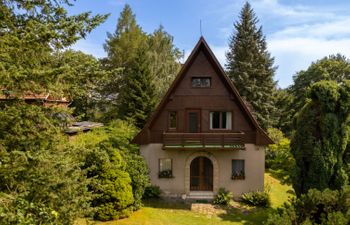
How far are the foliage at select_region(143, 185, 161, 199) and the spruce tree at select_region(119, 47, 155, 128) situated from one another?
43.8ft

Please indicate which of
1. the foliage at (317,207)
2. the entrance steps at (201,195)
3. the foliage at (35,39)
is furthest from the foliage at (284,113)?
the foliage at (35,39)

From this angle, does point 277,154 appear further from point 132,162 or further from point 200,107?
point 132,162

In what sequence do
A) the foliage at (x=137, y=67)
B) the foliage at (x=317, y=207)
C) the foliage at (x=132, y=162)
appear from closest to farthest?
the foliage at (x=317, y=207) < the foliage at (x=132, y=162) < the foliage at (x=137, y=67)

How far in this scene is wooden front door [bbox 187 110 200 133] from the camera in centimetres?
2055

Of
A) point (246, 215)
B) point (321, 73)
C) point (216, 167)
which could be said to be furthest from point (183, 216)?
point (321, 73)

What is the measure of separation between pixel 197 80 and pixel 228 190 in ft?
24.8

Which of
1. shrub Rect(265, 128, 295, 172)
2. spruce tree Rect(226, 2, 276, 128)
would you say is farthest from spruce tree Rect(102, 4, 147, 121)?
shrub Rect(265, 128, 295, 172)

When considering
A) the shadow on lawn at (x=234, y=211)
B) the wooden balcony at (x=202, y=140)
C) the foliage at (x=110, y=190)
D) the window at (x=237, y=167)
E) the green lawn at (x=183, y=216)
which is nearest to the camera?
the foliage at (x=110, y=190)

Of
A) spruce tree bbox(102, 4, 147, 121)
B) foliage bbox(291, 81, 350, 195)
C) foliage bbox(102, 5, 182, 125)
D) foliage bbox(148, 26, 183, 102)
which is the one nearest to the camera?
foliage bbox(291, 81, 350, 195)

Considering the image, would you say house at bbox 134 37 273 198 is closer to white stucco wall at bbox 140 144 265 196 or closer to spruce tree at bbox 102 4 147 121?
white stucco wall at bbox 140 144 265 196

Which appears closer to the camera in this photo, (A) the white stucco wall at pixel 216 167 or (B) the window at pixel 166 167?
(A) the white stucco wall at pixel 216 167

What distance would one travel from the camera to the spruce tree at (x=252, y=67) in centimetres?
3100

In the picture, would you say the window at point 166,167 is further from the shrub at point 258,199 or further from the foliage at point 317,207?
the foliage at point 317,207

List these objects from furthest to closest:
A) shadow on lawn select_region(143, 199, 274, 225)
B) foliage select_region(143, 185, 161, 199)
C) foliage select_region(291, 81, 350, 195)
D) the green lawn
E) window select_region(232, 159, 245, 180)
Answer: window select_region(232, 159, 245, 180), foliage select_region(143, 185, 161, 199), shadow on lawn select_region(143, 199, 274, 225), the green lawn, foliage select_region(291, 81, 350, 195)
